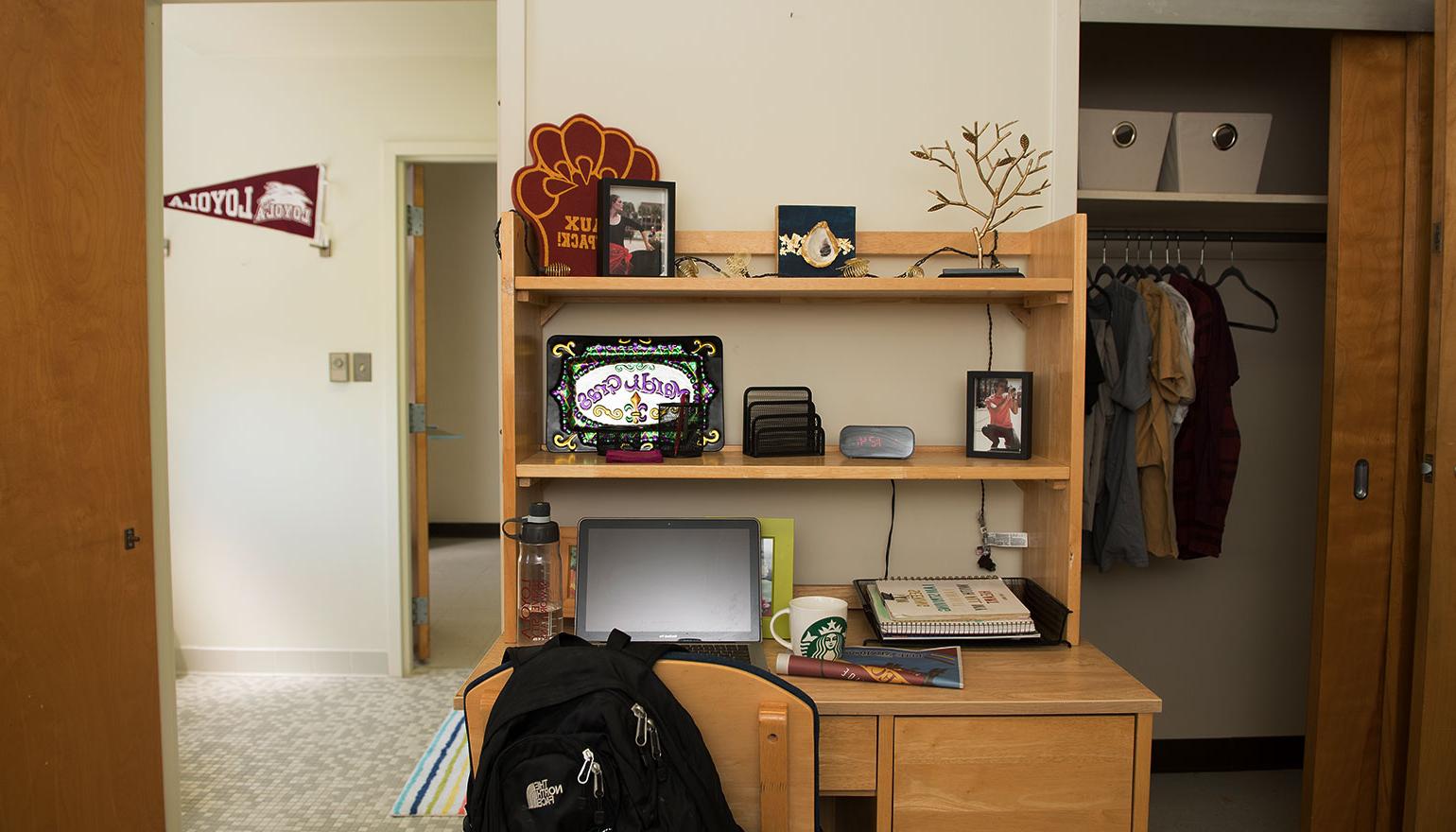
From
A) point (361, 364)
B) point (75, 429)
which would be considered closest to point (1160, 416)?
point (75, 429)

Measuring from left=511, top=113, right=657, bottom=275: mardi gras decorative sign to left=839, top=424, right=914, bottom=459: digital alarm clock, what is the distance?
0.63 m

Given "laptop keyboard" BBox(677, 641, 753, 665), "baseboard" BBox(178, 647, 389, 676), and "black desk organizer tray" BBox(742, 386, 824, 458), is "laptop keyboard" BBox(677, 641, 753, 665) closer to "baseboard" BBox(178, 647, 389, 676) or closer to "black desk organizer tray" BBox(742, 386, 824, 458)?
"black desk organizer tray" BBox(742, 386, 824, 458)

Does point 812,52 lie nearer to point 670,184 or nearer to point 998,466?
point 670,184

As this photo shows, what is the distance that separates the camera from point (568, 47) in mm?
2070

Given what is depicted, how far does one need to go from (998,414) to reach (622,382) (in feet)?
2.57

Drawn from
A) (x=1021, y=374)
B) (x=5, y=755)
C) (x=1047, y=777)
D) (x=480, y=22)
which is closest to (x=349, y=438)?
(x=480, y=22)

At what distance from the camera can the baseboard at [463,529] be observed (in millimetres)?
6684

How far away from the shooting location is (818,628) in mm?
1784

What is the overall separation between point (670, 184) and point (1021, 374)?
2.65 feet

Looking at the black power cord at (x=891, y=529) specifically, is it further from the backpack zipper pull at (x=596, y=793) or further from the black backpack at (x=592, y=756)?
the backpack zipper pull at (x=596, y=793)

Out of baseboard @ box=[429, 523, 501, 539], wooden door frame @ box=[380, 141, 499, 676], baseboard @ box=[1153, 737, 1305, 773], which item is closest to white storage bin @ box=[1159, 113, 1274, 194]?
baseboard @ box=[1153, 737, 1305, 773]

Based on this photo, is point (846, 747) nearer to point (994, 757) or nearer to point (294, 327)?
point (994, 757)

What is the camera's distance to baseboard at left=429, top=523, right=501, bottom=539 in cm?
668

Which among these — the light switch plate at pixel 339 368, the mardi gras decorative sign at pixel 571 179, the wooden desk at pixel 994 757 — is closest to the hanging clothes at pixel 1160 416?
the wooden desk at pixel 994 757
